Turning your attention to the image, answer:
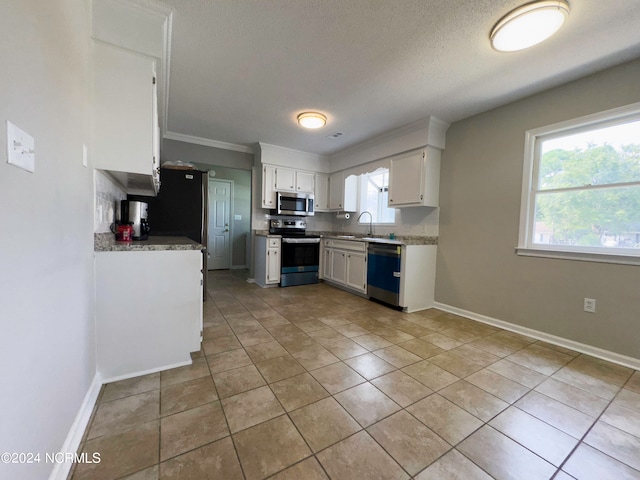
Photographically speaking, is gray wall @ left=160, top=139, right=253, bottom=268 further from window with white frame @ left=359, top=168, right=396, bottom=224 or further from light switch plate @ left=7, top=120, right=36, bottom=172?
light switch plate @ left=7, top=120, right=36, bottom=172

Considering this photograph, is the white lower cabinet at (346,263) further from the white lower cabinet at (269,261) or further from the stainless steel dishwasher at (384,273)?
the white lower cabinet at (269,261)

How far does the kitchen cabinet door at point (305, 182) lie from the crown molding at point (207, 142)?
981mm

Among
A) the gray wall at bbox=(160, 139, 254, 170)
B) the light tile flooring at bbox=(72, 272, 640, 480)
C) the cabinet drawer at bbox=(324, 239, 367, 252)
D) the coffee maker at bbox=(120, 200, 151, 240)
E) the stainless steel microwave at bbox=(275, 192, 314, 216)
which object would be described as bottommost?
the light tile flooring at bbox=(72, 272, 640, 480)

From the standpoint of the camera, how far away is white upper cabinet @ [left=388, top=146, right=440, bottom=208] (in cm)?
346

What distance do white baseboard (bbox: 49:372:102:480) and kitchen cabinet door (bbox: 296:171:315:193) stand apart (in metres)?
3.96

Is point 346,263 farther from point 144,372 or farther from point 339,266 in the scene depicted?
point 144,372

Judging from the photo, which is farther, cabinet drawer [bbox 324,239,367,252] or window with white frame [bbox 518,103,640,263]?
cabinet drawer [bbox 324,239,367,252]

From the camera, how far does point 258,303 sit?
358 centimetres

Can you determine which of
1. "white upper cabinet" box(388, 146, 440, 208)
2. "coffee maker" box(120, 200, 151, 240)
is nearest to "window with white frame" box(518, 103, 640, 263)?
"white upper cabinet" box(388, 146, 440, 208)

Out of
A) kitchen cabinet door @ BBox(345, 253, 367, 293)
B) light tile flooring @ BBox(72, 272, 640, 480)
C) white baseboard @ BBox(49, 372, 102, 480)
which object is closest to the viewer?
white baseboard @ BBox(49, 372, 102, 480)

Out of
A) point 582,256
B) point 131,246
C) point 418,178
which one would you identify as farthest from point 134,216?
point 582,256

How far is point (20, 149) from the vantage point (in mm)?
769

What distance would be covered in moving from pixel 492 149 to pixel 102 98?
370cm

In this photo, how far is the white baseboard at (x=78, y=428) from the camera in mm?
1045
